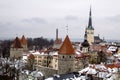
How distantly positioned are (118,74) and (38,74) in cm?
868

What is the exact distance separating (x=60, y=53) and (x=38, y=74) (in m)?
2.66

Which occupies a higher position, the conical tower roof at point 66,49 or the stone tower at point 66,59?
the conical tower roof at point 66,49

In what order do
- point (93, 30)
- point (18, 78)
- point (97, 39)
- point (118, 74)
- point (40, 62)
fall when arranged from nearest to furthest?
point (118, 74) < point (18, 78) < point (40, 62) < point (93, 30) < point (97, 39)

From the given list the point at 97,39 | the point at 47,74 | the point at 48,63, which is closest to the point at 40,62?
the point at 48,63

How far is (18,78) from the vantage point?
28516 mm

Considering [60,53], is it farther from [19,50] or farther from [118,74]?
[19,50]

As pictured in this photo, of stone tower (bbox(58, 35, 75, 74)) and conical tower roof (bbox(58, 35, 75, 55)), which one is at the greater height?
conical tower roof (bbox(58, 35, 75, 55))

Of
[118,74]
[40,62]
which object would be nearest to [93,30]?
[40,62]

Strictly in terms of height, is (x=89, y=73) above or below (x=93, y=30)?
below

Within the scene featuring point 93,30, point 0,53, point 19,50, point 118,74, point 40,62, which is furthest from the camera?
point 93,30

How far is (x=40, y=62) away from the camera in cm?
4756

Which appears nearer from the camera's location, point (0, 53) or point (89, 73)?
point (89, 73)

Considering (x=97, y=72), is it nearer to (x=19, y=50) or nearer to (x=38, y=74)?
(x=38, y=74)

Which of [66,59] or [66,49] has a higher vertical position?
[66,49]
